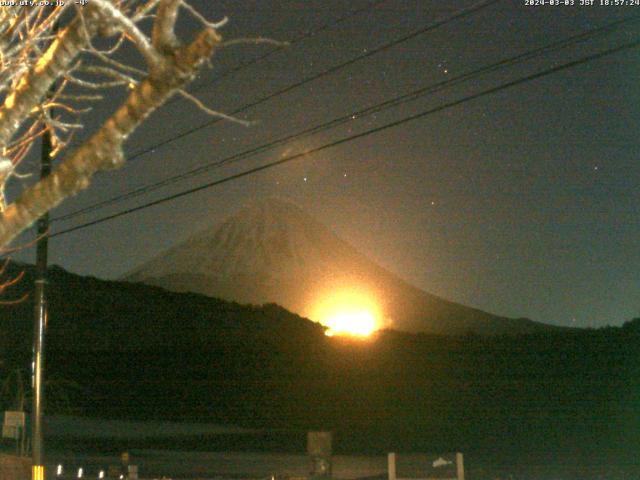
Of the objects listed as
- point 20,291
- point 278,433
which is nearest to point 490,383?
point 278,433

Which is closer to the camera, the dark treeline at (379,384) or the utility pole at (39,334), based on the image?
the utility pole at (39,334)

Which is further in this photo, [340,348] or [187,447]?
[340,348]

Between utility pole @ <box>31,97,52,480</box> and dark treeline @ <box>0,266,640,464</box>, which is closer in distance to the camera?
utility pole @ <box>31,97,52,480</box>

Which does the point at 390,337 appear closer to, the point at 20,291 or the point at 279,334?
the point at 279,334

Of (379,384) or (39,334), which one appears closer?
(39,334)

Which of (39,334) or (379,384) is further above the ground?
(379,384)
